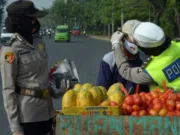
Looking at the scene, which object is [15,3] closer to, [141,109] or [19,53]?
[19,53]

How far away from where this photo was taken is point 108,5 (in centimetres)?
6825

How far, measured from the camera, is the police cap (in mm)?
4133

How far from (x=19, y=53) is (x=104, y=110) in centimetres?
77

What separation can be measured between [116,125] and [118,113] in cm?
18

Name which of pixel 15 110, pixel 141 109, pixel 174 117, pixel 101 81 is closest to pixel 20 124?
pixel 15 110

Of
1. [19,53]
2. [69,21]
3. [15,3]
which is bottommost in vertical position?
[69,21]

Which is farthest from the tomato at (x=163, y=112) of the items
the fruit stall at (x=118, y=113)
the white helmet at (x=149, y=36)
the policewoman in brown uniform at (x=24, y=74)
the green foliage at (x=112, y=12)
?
the green foliage at (x=112, y=12)

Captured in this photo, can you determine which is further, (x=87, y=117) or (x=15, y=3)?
(x=15, y=3)

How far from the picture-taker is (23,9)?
13.6 ft

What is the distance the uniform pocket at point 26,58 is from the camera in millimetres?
4043

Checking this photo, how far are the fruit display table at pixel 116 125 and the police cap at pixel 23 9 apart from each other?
88cm

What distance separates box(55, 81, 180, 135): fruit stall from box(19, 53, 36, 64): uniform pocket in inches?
15.3

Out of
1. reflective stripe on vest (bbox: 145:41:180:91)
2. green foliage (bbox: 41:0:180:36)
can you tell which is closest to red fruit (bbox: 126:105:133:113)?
reflective stripe on vest (bbox: 145:41:180:91)

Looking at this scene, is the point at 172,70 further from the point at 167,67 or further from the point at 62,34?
the point at 62,34
